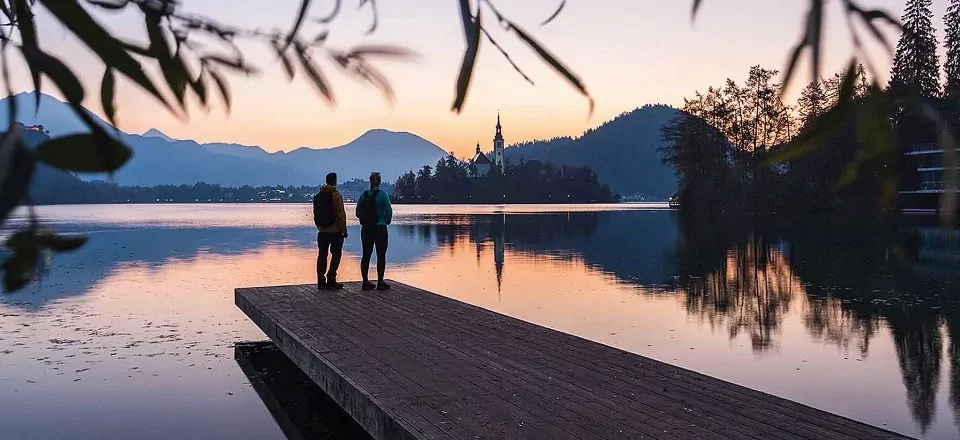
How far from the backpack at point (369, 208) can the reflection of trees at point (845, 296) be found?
5852 mm

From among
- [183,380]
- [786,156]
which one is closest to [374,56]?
[786,156]

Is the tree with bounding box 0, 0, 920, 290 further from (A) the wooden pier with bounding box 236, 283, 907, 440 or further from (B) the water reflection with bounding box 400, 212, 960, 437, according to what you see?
(A) the wooden pier with bounding box 236, 283, 907, 440

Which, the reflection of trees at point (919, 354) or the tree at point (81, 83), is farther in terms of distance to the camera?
the reflection of trees at point (919, 354)

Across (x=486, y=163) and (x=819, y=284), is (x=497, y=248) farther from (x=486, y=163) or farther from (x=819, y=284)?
(x=486, y=163)

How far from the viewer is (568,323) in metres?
12.3

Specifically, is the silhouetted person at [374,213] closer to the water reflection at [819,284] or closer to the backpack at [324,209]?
the backpack at [324,209]

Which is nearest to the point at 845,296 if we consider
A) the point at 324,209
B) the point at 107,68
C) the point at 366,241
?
the point at 366,241

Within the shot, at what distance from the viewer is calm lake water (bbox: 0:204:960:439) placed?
7.52 metres

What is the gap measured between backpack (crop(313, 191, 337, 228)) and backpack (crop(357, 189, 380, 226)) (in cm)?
44

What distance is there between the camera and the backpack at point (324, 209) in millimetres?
10797

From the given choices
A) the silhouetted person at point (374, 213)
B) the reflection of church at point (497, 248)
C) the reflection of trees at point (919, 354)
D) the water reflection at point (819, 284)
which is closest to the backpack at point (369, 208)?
the silhouetted person at point (374, 213)

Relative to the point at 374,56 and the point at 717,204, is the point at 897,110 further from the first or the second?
the point at 717,204

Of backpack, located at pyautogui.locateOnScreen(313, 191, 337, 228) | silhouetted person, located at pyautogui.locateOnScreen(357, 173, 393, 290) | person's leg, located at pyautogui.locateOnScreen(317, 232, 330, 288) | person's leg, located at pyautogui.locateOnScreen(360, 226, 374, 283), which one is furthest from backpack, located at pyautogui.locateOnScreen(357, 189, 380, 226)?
person's leg, located at pyautogui.locateOnScreen(317, 232, 330, 288)

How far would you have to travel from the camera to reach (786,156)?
0.84 meters
